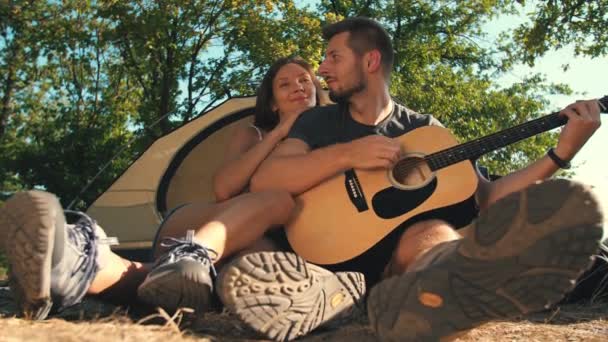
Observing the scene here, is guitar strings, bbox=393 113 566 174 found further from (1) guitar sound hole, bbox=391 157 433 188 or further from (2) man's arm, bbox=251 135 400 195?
(2) man's arm, bbox=251 135 400 195

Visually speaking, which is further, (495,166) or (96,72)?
(495,166)

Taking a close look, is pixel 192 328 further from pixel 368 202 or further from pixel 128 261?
pixel 368 202

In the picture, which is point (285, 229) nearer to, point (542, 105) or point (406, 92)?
point (406, 92)

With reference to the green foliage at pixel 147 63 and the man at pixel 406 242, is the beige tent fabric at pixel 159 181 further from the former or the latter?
the green foliage at pixel 147 63

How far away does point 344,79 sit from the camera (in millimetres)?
2529

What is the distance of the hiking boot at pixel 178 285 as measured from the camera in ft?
5.56

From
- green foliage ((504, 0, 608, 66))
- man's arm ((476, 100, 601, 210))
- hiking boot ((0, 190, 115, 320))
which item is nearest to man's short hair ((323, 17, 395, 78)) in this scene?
man's arm ((476, 100, 601, 210))

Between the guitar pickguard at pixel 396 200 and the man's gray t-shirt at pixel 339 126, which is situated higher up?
the man's gray t-shirt at pixel 339 126

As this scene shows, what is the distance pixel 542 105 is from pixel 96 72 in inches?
437

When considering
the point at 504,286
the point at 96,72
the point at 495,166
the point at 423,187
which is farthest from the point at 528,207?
the point at 495,166

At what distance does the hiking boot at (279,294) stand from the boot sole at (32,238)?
42 cm

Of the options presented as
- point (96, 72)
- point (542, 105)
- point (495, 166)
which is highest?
point (96, 72)

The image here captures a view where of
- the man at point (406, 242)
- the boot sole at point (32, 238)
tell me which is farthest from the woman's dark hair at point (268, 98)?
the boot sole at point (32, 238)

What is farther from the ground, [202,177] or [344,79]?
[344,79]
